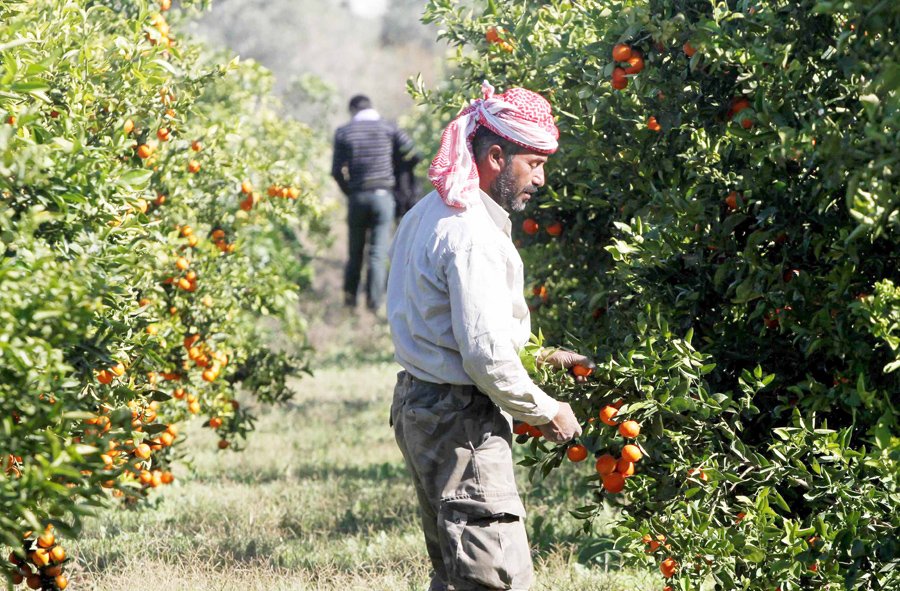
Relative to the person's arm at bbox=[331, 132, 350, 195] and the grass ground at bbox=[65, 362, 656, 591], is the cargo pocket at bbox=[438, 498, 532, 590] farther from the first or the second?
the person's arm at bbox=[331, 132, 350, 195]

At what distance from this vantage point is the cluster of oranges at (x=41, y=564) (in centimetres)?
307

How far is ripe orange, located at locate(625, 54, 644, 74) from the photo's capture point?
343 centimetres

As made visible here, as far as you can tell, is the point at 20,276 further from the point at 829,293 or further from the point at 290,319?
the point at 290,319

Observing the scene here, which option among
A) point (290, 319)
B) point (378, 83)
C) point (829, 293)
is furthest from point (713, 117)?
point (378, 83)

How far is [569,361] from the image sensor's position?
3.14m

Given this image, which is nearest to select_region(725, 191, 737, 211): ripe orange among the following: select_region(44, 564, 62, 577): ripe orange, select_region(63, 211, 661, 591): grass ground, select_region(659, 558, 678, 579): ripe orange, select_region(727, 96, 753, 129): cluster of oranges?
select_region(727, 96, 753, 129): cluster of oranges

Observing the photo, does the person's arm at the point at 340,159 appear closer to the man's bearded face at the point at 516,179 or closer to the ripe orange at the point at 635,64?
the ripe orange at the point at 635,64

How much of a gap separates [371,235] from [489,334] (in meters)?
8.01

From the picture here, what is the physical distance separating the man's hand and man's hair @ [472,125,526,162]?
569mm

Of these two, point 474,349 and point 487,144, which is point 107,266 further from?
point 487,144

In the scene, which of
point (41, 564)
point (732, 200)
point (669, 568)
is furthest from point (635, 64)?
point (41, 564)

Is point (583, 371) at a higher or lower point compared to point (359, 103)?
higher

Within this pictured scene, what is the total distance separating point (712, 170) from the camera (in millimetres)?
3510

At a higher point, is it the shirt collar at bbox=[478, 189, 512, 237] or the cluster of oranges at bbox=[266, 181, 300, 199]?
the shirt collar at bbox=[478, 189, 512, 237]
